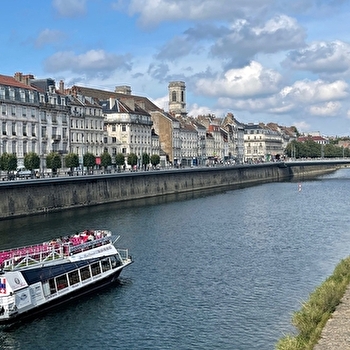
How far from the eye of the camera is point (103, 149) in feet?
335

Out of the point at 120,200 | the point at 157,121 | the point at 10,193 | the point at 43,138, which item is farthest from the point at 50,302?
the point at 157,121

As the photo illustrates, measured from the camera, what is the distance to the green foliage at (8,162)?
7019 centimetres

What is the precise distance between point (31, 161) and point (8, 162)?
4110mm

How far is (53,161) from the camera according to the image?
79.0 metres

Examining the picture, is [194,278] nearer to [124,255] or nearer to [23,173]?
[124,255]

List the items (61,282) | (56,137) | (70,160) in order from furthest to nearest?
(56,137)
(70,160)
(61,282)

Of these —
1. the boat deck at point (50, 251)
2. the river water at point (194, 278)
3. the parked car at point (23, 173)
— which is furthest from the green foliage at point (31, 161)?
the boat deck at point (50, 251)

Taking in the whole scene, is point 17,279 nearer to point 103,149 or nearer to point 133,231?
point 133,231

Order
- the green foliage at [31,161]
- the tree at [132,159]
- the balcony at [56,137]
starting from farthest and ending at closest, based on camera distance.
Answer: the tree at [132,159], the balcony at [56,137], the green foliage at [31,161]

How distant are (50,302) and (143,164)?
8075cm

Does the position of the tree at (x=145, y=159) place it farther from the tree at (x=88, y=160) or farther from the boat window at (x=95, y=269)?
the boat window at (x=95, y=269)

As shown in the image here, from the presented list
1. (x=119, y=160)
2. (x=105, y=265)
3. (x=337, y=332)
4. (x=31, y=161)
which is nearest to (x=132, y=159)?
(x=119, y=160)

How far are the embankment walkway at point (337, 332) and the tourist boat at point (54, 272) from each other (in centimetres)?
1315

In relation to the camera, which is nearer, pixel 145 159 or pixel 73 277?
pixel 73 277
